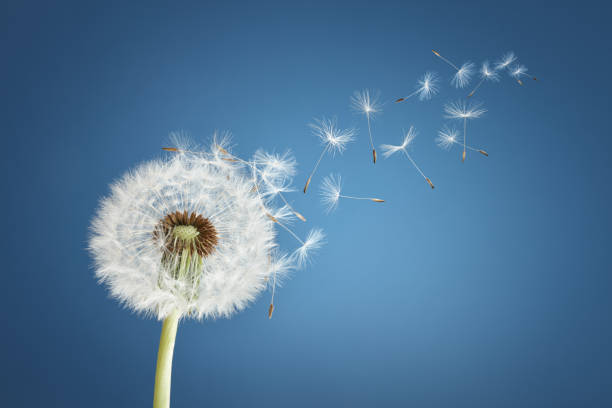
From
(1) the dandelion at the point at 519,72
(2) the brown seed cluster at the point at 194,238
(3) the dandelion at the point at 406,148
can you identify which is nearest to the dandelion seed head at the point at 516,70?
(1) the dandelion at the point at 519,72

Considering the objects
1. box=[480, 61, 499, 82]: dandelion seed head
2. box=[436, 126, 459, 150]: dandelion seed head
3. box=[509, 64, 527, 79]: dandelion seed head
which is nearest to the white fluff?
box=[436, 126, 459, 150]: dandelion seed head

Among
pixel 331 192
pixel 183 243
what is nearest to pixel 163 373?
pixel 183 243

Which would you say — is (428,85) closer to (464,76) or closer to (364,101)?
(464,76)

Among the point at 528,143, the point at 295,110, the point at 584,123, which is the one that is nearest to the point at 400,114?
the point at 295,110

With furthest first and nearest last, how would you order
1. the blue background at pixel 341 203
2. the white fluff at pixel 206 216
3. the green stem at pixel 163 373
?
the blue background at pixel 341 203 < the white fluff at pixel 206 216 < the green stem at pixel 163 373

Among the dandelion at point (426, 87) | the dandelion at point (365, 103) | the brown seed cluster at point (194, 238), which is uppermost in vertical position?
the dandelion at point (426, 87)

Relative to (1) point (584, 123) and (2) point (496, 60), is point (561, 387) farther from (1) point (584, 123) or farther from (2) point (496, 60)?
(2) point (496, 60)

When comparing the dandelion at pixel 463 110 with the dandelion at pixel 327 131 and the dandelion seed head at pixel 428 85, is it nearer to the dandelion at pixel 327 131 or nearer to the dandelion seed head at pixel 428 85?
the dandelion seed head at pixel 428 85

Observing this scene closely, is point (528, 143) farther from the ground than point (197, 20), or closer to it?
closer to it
